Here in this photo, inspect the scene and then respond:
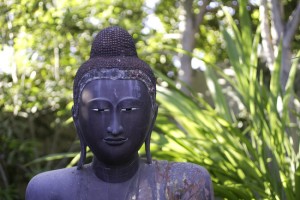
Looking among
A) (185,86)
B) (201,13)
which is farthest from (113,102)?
(201,13)

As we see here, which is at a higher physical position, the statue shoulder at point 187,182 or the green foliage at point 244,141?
the statue shoulder at point 187,182

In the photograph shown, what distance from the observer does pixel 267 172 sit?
3283 millimetres

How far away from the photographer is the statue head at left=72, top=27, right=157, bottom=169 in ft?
6.06

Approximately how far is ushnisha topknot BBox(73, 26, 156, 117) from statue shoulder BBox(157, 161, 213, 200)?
256 mm

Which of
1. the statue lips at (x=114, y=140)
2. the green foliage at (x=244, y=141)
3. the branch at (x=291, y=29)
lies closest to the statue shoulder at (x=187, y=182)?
the statue lips at (x=114, y=140)

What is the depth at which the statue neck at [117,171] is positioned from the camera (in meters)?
1.94

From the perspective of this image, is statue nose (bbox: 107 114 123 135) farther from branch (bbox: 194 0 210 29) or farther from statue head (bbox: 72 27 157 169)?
branch (bbox: 194 0 210 29)

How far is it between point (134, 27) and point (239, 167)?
215 centimetres

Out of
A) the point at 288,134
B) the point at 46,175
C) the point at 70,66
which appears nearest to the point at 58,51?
→ the point at 70,66

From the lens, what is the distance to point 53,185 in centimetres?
195

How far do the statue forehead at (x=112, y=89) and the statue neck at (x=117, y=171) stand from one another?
0.24 meters

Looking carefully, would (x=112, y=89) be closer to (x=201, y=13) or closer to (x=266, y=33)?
(x=266, y=33)

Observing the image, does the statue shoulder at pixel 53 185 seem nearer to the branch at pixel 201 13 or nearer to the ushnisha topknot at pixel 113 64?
the ushnisha topknot at pixel 113 64

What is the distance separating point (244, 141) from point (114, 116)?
1609mm
